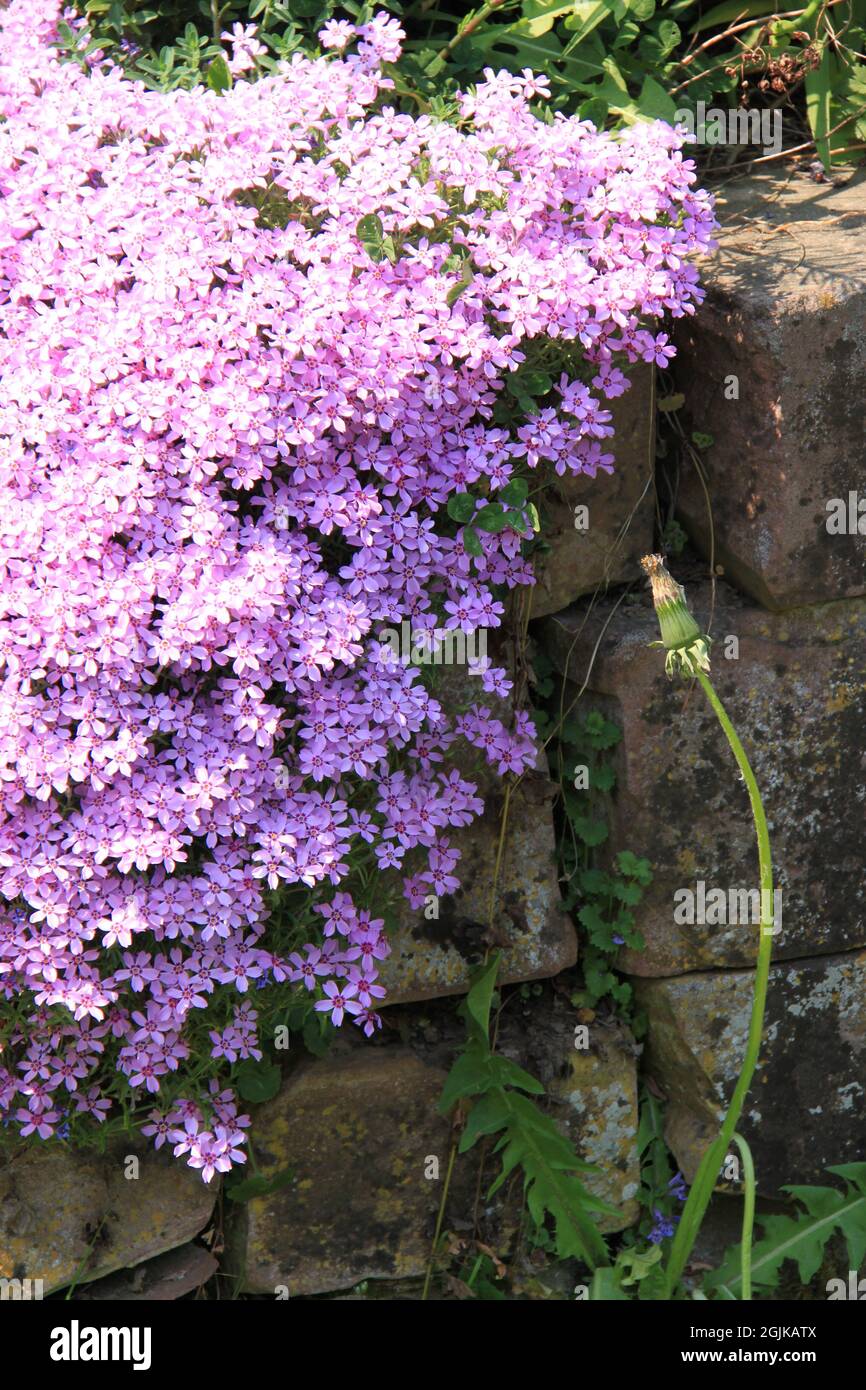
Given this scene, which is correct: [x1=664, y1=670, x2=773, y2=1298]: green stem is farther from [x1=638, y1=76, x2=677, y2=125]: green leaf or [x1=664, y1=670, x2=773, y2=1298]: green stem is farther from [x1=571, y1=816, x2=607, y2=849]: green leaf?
[x1=638, y1=76, x2=677, y2=125]: green leaf

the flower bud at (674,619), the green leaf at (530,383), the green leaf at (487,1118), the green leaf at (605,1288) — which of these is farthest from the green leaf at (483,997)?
the green leaf at (530,383)

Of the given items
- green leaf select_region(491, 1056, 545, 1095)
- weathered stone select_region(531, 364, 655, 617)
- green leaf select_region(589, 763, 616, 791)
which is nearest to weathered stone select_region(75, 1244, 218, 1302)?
green leaf select_region(491, 1056, 545, 1095)

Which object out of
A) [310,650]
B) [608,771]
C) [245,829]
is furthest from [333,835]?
[608,771]

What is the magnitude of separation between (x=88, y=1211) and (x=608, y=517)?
5.84 feet

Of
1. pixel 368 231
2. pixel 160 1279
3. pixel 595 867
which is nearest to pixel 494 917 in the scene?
pixel 595 867

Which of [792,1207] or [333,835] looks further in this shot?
[792,1207]

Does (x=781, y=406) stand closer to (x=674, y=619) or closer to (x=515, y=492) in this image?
(x=515, y=492)

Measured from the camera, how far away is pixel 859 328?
2.77m

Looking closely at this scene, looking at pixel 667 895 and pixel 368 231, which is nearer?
pixel 368 231

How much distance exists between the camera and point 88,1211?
2832mm

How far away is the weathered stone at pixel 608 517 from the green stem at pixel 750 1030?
57 cm

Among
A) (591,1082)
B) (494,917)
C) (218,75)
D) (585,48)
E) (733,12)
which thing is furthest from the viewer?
(733,12)
